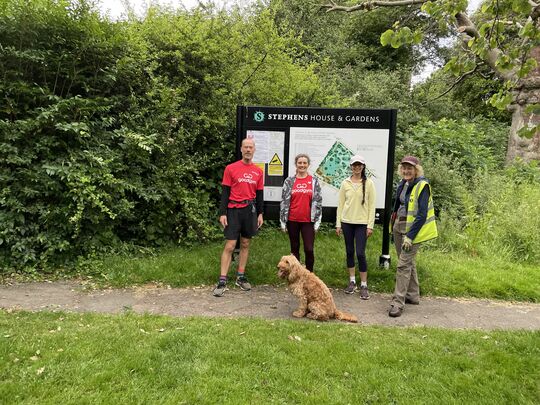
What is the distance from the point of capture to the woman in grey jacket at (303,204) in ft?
20.0

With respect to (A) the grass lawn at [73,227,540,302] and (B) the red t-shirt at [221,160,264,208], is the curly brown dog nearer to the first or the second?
(B) the red t-shirt at [221,160,264,208]

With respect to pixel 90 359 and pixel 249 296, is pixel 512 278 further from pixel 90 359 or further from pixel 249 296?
pixel 90 359

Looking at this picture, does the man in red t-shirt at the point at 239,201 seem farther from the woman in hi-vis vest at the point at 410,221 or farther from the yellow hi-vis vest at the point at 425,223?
the yellow hi-vis vest at the point at 425,223

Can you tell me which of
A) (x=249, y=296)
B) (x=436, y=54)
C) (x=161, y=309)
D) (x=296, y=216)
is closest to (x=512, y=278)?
(x=296, y=216)

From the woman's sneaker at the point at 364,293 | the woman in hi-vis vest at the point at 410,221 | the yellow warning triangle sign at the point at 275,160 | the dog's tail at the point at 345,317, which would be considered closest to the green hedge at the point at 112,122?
the yellow warning triangle sign at the point at 275,160

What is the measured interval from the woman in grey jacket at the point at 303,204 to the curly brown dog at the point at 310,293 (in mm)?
947

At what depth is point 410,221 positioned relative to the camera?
5508 millimetres

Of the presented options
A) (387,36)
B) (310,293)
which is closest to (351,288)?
(310,293)

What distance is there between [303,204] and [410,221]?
1.49 m

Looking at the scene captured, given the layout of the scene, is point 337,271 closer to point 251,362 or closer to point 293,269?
point 293,269

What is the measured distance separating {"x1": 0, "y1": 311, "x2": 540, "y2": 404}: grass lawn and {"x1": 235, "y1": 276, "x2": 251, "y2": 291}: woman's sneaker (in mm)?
1321

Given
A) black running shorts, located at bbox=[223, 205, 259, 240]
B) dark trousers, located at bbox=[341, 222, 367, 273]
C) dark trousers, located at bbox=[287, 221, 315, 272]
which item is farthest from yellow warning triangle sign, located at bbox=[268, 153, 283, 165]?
dark trousers, located at bbox=[341, 222, 367, 273]

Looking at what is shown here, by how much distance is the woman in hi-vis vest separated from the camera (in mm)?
5430

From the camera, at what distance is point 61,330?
455cm
